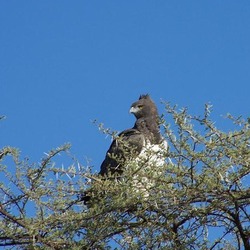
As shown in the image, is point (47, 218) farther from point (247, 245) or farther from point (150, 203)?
point (247, 245)

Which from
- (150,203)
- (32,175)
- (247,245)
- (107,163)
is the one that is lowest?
(247,245)

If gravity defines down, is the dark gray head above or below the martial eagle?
above

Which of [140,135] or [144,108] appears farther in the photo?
[144,108]

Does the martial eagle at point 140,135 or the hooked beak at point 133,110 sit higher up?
the hooked beak at point 133,110

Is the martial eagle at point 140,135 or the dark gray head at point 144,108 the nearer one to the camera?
the martial eagle at point 140,135

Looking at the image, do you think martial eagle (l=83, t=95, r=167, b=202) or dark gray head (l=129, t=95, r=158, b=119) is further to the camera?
dark gray head (l=129, t=95, r=158, b=119)

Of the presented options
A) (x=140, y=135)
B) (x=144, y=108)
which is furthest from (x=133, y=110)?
(x=140, y=135)

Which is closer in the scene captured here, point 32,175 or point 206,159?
point 206,159

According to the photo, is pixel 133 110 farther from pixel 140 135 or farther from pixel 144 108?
pixel 140 135

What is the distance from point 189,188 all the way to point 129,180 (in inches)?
16.5

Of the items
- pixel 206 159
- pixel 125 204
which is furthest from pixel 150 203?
pixel 206 159

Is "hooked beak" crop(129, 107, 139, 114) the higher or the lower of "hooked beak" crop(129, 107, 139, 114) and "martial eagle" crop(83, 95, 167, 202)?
the higher

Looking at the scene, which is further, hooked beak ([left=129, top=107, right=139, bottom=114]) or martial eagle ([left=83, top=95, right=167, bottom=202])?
hooked beak ([left=129, top=107, right=139, bottom=114])

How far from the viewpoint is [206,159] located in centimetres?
490
